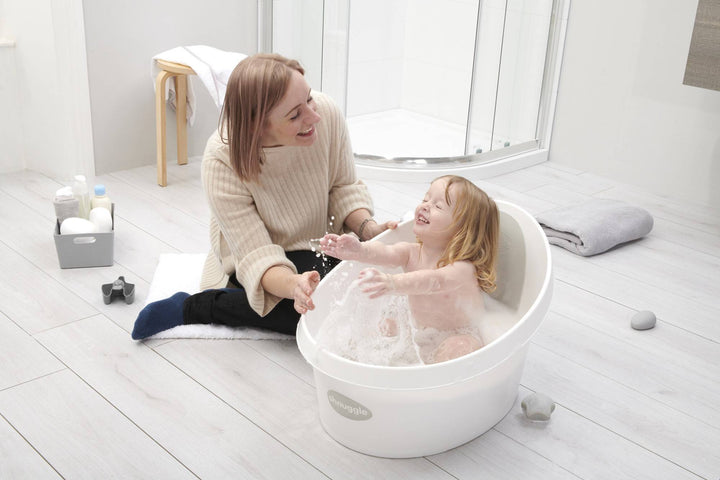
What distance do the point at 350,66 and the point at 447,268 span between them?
228 centimetres

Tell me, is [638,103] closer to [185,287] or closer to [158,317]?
[185,287]

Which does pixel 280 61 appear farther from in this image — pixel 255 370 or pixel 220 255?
pixel 255 370

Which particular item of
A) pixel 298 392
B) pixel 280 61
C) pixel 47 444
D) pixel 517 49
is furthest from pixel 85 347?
pixel 517 49

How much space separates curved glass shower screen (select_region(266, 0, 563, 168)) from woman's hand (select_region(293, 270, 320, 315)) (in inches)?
62.8

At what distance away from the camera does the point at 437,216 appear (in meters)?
1.61

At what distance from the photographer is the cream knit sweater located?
176cm

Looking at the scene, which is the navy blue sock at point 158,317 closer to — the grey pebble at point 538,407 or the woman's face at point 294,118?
the woman's face at point 294,118

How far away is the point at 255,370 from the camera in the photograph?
1777 millimetres

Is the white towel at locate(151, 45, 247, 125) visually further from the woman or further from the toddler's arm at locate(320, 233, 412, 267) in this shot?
the toddler's arm at locate(320, 233, 412, 267)

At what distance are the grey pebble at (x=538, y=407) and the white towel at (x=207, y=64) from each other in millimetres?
1518

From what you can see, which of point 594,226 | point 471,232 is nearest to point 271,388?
point 471,232

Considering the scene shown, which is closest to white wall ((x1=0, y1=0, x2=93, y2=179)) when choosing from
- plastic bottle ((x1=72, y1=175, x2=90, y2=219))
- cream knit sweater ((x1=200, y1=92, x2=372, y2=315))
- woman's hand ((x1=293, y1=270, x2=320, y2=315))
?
plastic bottle ((x1=72, y1=175, x2=90, y2=219))

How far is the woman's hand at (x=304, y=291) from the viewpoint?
1564mm

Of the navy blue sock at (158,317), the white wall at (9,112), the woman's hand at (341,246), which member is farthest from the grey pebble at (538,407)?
the white wall at (9,112)
